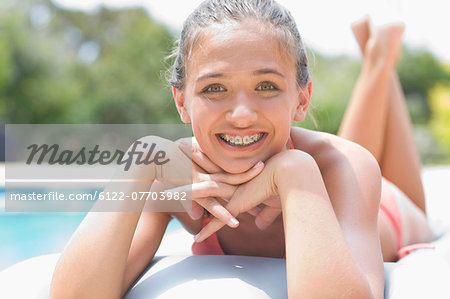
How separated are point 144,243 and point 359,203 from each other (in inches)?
34.5

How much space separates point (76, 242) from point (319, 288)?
844 millimetres

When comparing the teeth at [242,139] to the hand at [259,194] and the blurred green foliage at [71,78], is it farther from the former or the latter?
the blurred green foliage at [71,78]

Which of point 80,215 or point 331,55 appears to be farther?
point 331,55

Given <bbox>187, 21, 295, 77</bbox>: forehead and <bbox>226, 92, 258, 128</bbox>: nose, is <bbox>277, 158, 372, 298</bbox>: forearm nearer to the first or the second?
<bbox>226, 92, 258, 128</bbox>: nose

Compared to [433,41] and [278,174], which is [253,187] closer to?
[278,174]

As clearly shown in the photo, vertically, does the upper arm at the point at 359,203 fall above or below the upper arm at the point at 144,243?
above

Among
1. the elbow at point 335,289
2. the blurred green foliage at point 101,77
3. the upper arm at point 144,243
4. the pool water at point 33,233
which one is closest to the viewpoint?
the elbow at point 335,289

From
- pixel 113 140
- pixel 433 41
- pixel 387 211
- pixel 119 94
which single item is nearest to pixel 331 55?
pixel 433 41

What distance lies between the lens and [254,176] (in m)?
1.58

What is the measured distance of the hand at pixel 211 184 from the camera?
1.57 meters

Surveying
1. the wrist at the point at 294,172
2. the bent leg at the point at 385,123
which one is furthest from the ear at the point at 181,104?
the bent leg at the point at 385,123

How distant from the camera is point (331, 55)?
22391mm

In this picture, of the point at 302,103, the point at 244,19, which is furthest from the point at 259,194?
the point at 244,19

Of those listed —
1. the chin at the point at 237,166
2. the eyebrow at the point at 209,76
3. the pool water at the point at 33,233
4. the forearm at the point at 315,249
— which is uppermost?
the eyebrow at the point at 209,76
